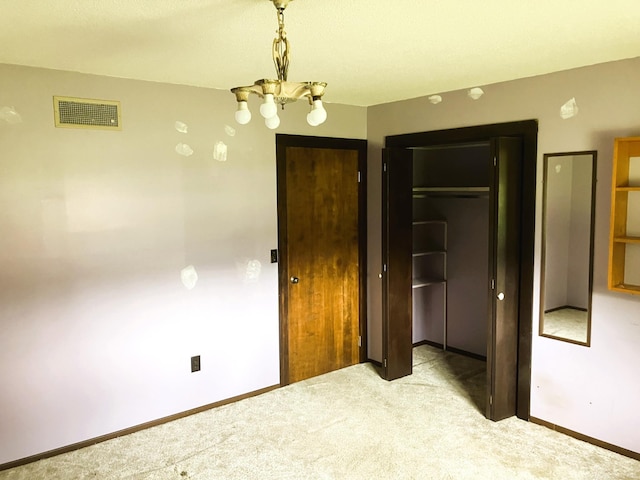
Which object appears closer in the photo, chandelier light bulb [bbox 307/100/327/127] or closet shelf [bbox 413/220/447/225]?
chandelier light bulb [bbox 307/100/327/127]

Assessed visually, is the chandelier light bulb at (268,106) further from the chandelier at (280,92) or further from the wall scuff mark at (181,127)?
the wall scuff mark at (181,127)

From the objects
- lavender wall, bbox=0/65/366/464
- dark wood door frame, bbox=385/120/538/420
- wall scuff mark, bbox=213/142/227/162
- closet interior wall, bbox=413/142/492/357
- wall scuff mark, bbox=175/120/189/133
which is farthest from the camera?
closet interior wall, bbox=413/142/492/357

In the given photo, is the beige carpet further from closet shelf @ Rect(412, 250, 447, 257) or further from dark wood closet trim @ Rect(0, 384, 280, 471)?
closet shelf @ Rect(412, 250, 447, 257)

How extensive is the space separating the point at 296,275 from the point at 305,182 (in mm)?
759

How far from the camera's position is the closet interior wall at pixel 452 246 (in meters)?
4.66

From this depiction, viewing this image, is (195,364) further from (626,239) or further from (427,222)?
(626,239)

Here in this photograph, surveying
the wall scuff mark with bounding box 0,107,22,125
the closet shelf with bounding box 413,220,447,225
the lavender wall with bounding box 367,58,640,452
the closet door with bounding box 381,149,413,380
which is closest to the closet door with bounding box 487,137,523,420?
the lavender wall with bounding box 367,58,640,452

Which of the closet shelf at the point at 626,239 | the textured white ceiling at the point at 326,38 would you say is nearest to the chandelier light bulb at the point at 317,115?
the textured white ceiling at the point at 326,38

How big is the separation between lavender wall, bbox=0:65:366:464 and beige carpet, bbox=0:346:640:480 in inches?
9.7

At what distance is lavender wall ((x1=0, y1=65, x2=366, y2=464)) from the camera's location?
2.97 meters

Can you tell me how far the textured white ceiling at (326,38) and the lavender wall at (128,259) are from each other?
331 mm

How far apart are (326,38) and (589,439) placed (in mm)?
2841

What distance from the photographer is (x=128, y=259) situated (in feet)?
10.9

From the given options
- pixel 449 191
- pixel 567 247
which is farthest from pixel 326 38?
pixel 449 191
